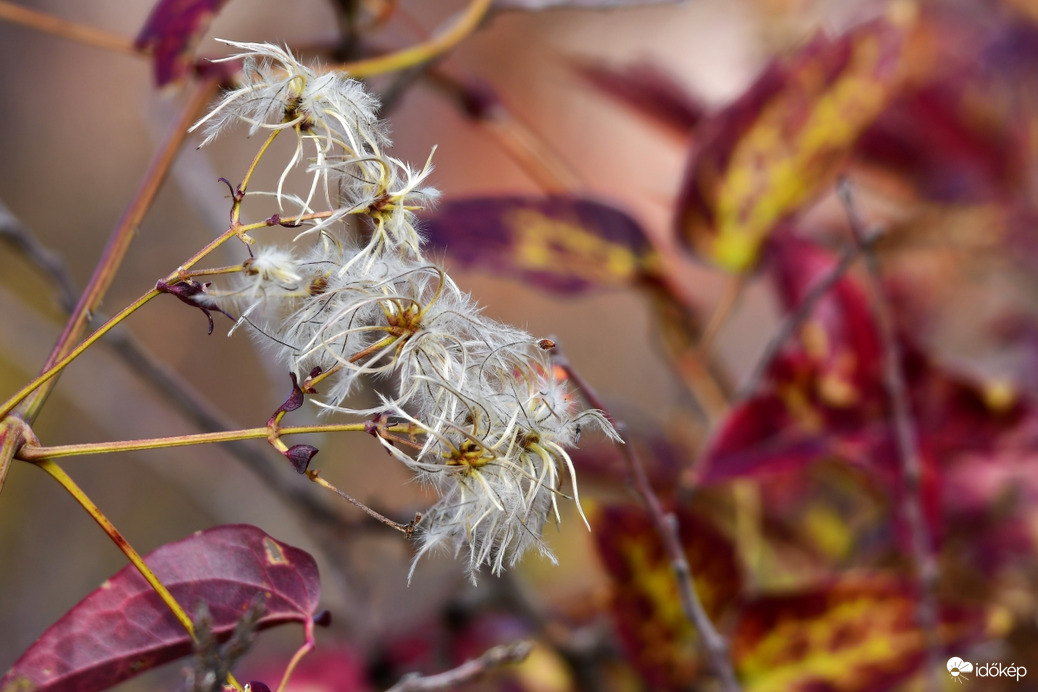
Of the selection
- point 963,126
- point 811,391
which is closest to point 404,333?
point 811,391

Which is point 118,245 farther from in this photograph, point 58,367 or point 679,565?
point 679,565

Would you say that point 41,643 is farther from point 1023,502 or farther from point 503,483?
point 1023,502

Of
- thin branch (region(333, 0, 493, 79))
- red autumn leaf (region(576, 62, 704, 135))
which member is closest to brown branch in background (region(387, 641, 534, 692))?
thin branch (region(333, 0, 493, 79))

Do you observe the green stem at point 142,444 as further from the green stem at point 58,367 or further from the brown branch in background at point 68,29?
the brown branch in background at point 68,29

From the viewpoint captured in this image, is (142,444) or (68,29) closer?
(142,444)

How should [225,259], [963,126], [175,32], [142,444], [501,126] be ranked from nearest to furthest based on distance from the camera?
[142,444], [175,32], [501,126], [963,126], [225,259]

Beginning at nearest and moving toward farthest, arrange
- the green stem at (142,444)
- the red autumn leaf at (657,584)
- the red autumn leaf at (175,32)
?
the green stem at (142,444), the red autumn leaf at (175,32), the red autumn leaf at (657,584)

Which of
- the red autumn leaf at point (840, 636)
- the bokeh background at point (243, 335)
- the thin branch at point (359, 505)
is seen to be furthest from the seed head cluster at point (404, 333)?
the red autumn leaf at point (840, 636)
